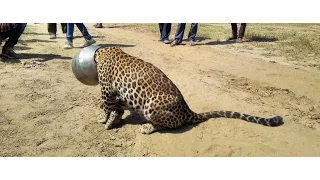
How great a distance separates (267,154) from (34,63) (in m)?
7.17

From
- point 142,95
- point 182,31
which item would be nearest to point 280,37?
point 182,31

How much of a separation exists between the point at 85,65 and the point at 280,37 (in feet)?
37.8

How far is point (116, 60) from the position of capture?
5738 mm

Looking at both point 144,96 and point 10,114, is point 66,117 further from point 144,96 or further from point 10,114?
point 144,96

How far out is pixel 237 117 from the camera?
604cm

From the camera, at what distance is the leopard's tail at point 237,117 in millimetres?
5844

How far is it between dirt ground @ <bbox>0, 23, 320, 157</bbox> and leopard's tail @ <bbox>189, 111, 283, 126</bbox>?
0.32 ft

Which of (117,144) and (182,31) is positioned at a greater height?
(182,31)

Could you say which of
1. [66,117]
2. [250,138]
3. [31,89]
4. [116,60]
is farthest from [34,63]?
[250,138]

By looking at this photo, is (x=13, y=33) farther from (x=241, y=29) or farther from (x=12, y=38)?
(x=241, y=29)

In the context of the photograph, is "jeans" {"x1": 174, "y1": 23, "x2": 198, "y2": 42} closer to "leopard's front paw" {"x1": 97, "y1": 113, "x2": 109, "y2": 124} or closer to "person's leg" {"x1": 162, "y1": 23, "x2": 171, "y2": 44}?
"person's leg" {"x1": 162, "y1": 23, "x2": 171, "y2": 44}

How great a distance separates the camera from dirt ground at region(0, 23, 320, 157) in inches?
206

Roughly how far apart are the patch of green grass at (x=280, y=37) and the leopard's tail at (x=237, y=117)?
5.80m

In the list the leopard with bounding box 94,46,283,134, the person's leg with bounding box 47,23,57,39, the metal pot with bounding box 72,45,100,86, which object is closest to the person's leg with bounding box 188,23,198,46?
the person's leg with bounding box 47,23,57,39
